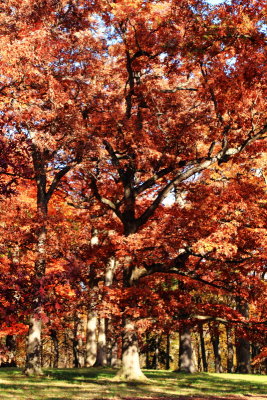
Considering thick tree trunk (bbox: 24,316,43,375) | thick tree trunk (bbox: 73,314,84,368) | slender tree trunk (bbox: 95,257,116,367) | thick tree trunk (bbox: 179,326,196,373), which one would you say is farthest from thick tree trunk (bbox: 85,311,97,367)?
thick tree trunk (bbox: 73,314,84,368)

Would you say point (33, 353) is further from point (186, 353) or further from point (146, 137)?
point (186, 353)

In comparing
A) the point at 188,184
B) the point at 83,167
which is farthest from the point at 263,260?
the point at 83,167

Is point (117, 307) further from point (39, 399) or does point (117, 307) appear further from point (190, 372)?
point (190, 372)

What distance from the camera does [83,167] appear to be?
17.9 meters

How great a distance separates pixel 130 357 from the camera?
52.5ft

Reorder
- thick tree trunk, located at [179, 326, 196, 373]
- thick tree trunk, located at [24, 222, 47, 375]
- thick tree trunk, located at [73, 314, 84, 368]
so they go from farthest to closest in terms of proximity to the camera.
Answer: thick tree trunk, located at [73, 314, 84, 368]
thick tree trunk, located at [179, 326, 196, 373]
thick tree trunk, located at [24, 222, 47, 375]

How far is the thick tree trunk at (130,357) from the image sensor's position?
15664 mm

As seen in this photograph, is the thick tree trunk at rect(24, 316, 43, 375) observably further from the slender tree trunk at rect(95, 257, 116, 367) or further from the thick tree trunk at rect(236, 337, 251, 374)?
the thick tree trunk at rect(236, 337, 251, 374)

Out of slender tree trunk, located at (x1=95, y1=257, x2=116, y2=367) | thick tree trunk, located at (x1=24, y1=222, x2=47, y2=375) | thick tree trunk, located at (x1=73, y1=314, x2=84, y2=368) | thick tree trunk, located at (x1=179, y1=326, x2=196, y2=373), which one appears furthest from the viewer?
thick tree trunk, located at (x1=73, y1=314, x2=84, y2=368)

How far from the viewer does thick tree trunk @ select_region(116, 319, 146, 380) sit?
617 inches

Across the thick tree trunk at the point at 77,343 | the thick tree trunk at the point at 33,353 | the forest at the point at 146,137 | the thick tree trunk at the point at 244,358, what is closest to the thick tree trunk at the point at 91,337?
the forest at the point at 146,137

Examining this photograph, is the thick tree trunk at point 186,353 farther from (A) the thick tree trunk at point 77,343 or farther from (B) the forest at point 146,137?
(A) the thick tree trunk at point 77,343

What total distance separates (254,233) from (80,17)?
1280 centimetres

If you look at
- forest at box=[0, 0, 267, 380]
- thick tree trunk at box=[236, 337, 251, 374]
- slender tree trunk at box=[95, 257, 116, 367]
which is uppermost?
forest at box=[0, 0, 267, 380]
